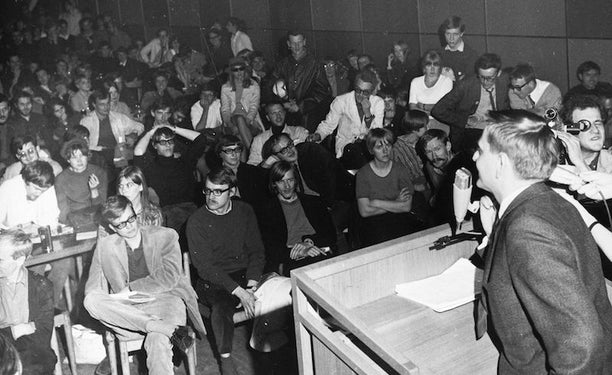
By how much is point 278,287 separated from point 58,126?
4324 mm

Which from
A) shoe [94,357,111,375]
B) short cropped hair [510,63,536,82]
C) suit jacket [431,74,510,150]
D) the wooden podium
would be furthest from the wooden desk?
short cropped hair [510,63,536,82]

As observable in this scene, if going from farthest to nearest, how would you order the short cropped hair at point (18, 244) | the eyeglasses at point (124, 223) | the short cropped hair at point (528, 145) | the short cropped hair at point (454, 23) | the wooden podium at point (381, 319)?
the short cropped hair at point (454, 23) → the eyeglasses at point (124, 223) → the short cropped hair at point (18, 244) → the wooden podium at point (381, 319) → the short cropped hair at point (528, 145)

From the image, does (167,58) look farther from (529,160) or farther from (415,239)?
(529,160)

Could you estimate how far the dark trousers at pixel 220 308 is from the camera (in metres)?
3.65

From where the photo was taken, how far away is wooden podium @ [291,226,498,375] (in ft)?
6.17

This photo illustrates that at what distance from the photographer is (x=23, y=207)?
15.2 ft

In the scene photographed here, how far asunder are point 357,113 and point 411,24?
2111mm

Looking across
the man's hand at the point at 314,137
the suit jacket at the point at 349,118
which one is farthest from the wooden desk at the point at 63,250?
the suit jacket at the point at 349,118

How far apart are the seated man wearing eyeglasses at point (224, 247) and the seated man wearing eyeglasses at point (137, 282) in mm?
172

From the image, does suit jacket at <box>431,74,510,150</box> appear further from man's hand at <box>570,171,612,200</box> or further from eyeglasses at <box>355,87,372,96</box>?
man's hand at <box>570,171,612,200</box>

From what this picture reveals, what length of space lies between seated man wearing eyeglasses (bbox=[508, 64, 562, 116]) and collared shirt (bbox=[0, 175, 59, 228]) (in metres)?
3.57

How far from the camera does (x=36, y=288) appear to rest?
3584mm

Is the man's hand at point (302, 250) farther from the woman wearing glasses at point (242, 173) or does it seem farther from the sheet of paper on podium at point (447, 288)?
the sheet of paper on podium at point (447, 288)

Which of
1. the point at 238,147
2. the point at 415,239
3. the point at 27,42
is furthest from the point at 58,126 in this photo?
the point at 415,239
